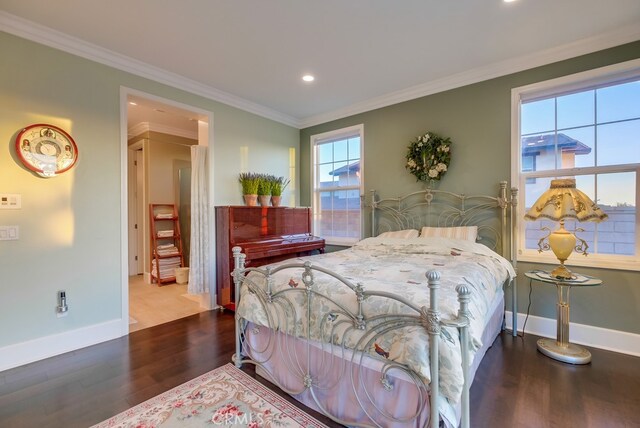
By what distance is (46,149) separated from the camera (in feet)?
8.22

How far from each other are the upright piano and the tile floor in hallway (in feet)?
1.73

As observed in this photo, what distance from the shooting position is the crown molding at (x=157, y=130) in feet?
16.6

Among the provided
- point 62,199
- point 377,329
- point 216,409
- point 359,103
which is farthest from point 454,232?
point 62,199

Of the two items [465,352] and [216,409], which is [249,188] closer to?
[216,409]

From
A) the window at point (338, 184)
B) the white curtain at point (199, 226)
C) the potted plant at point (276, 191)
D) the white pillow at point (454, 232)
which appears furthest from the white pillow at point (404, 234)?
the white curtain at point (199, 226)

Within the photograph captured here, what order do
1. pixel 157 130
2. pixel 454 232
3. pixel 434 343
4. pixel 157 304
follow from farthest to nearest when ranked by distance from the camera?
pixel 157 130 → pixel 157 304 → pixel 454 232 → pixel 434 343

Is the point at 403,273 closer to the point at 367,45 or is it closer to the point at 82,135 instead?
the point at 367,45

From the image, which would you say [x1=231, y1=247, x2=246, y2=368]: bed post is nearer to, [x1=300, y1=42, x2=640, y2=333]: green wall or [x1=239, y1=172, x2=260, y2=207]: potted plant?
[x1=239, y1=172, x2=260, y2=207]: potted plant

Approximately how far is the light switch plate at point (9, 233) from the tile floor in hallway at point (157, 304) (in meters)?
1.35

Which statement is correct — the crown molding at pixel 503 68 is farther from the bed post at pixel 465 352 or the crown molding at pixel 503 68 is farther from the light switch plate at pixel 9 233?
the light switch plate at pixel 9 233

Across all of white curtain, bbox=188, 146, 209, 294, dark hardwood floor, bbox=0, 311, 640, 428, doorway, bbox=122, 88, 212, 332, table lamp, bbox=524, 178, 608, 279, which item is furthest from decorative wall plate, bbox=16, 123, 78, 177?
table lamp, bbox=524, 178, 608, 279

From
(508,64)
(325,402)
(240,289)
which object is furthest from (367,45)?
(325,402)

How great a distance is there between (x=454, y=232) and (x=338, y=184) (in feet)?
6.56

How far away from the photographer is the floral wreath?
345cm
